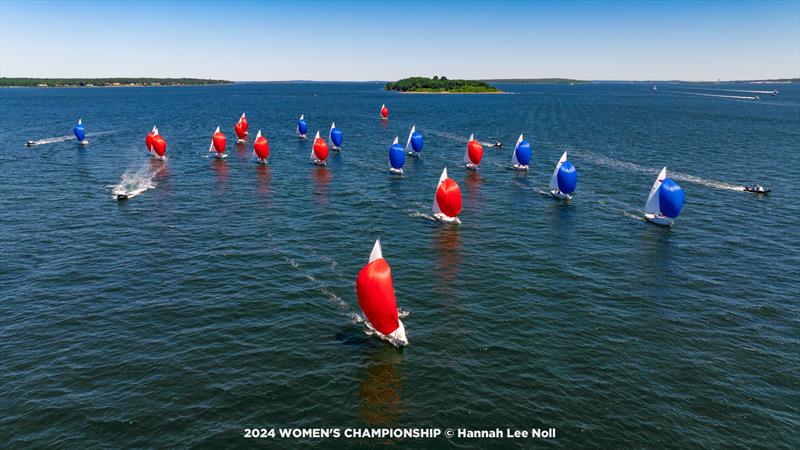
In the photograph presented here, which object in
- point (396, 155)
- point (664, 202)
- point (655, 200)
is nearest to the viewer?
point (664, 202)

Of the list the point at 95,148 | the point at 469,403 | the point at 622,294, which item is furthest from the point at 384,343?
the point at 95,148

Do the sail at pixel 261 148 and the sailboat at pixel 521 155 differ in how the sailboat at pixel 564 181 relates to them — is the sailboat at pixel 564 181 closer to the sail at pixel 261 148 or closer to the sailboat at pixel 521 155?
the sailboat at pixel 521 155

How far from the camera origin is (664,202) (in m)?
50.2

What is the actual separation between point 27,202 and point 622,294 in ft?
215

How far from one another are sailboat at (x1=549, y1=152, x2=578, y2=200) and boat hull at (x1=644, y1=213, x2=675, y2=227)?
1022 cm

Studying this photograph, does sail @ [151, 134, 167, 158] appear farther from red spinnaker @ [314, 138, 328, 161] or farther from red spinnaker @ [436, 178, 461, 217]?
red spinnaker @ [436, 178, 461, 217]

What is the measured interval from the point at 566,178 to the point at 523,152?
18.2 meters

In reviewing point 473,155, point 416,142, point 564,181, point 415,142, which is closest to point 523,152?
point 473,155

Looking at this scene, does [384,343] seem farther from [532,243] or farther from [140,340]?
[532,243]

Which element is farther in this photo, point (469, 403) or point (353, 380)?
point (353, 380)

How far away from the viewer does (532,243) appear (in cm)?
4688

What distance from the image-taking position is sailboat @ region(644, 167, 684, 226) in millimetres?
49625

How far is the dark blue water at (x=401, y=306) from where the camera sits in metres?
23.1

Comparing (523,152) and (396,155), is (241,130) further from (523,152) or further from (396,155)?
(523,152)
